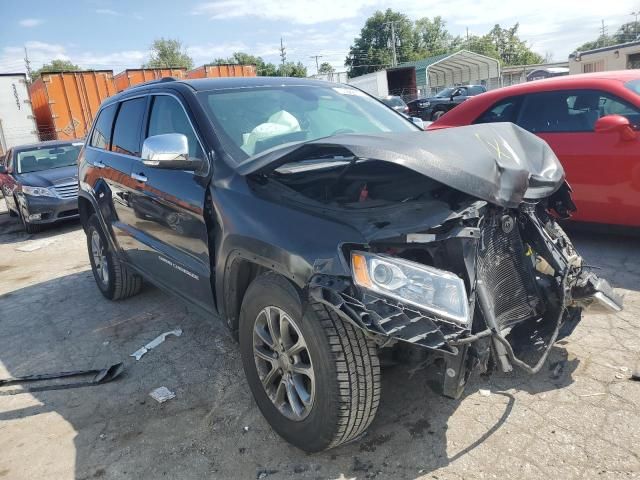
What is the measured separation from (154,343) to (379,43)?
266 feet

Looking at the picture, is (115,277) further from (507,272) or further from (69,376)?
(507,272)

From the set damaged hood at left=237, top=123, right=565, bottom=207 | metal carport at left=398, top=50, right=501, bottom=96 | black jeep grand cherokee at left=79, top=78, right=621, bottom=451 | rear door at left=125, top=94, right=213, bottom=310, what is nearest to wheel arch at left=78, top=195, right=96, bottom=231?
rear door at left=125, top=94, right=213, bottom=310

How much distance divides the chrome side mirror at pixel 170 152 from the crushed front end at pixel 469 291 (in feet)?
4.27

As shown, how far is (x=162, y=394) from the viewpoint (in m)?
3.30

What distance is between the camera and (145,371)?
3.65 meters

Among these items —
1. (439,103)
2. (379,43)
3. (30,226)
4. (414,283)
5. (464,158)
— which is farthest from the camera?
(379,43)

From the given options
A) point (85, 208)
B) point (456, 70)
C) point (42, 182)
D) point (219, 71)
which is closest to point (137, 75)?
point (219, 71)

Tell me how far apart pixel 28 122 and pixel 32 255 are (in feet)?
36.5

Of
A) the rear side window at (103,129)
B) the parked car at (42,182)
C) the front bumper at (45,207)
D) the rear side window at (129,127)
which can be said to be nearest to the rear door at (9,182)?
the parked car at (42,182)

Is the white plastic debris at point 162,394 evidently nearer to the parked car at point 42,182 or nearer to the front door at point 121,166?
the front door at point 121,166

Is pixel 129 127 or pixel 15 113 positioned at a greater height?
pixel 15 113

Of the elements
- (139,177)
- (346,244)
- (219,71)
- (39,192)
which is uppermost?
(219,71)

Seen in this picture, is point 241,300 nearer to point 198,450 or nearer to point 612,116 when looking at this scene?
point 198,450

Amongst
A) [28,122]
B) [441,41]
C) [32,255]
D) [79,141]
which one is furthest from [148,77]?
[441,41]
